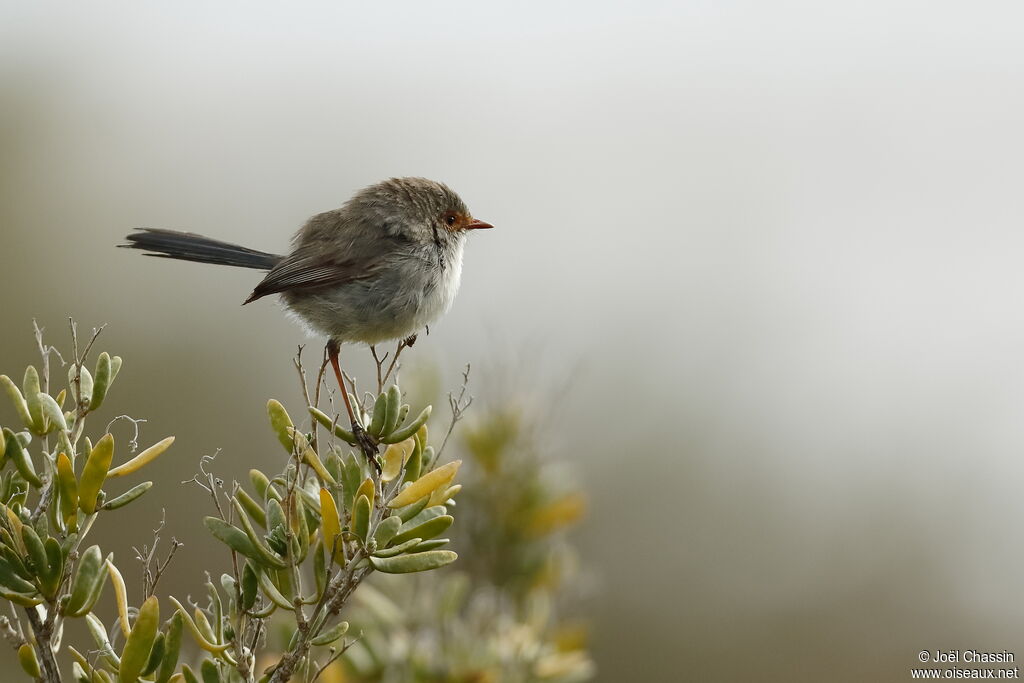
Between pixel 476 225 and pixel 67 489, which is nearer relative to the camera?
pixel 67 489

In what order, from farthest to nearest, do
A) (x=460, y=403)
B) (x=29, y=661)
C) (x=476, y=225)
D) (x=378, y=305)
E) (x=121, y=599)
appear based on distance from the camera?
1. (x=476, y=225)
2. (x=378, y=305)
3. (x=460, y=403)
4. (x=121, y=599)
5. (x=29, y=661)

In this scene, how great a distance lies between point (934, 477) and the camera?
44.0ft

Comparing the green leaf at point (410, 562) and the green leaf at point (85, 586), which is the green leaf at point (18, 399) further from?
→ the green leaf at point (410, 562)

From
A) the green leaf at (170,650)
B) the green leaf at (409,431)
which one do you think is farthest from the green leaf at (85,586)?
the green leaf at (409,431)

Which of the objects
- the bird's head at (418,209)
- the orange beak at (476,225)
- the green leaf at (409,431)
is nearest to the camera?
the green leaf at (409,431)

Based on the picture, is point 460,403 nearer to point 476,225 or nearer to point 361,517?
point 361,517

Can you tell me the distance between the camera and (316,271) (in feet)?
14.3

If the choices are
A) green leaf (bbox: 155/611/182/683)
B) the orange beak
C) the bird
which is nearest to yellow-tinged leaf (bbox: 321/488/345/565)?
green leaf (bbox: 155/611/182/683)

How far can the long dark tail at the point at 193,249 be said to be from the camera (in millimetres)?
4207

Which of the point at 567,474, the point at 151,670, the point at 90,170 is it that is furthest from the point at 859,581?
the point at 90,170

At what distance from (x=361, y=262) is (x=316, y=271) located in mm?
198

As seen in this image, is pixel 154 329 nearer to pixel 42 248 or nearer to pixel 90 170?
pixel 42 248

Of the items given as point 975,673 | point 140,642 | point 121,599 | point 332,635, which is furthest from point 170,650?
point 975,673

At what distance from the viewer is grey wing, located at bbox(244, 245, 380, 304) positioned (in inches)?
169
